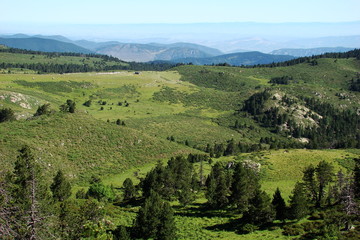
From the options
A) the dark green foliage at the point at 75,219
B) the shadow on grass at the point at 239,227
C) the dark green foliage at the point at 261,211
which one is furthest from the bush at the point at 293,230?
the dark green foliage at the point at 75,219

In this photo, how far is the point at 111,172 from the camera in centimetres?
7331

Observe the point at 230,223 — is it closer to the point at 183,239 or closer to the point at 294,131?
the point at 183,239

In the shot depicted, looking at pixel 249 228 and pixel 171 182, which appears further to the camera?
pixel 171 182

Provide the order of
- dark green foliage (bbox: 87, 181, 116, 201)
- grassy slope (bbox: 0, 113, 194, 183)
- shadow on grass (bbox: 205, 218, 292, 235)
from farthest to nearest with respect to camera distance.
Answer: grassy slope (bbox: 0, 113, 194, 183)
dark green foliage (bbox: 87, 181, 116, 201)
shadow on grass (bbox: 205, 218, 292, 235)

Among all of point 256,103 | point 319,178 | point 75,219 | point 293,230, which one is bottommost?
point 293,230

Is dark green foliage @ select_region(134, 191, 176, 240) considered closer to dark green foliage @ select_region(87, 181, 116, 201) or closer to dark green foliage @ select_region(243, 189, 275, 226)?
dark green foliage @ select_region(243, 189, 275, 226)

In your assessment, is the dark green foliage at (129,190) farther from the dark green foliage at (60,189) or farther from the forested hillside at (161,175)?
the dark green foliage at (60,189)

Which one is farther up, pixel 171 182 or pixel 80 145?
pixel 80 145

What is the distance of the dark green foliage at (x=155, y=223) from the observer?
124ft

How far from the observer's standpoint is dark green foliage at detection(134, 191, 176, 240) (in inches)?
1486

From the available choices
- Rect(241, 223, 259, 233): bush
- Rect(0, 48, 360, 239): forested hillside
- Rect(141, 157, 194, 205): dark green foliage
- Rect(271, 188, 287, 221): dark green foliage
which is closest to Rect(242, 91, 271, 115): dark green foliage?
Rect(0, 48, 360, 239): forested hillside

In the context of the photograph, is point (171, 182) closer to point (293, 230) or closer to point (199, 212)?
point (199, 212)

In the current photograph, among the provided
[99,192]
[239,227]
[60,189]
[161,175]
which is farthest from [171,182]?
[60,189]

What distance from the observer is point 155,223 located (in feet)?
125
